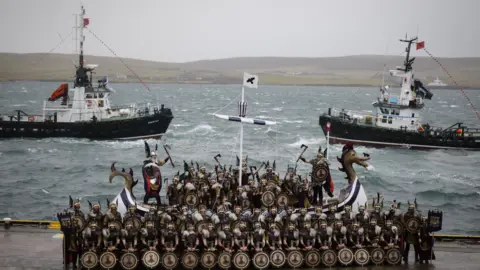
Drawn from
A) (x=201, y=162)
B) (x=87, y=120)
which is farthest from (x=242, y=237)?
(x=87, y=120)

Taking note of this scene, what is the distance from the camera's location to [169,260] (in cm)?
2027

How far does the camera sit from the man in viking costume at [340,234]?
68.5 feet

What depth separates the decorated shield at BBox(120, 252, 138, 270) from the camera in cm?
2011

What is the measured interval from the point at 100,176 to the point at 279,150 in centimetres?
2822

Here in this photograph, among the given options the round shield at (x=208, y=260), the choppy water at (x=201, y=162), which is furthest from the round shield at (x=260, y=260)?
the choppy water at (x=201, y=162)

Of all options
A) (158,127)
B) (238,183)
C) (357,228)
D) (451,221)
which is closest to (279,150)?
(158,127)

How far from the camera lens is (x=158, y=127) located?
77625 millimetres

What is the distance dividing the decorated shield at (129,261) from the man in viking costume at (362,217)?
7.44 meters

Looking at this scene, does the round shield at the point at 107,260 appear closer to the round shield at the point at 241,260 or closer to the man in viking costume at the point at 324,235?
the round shield at the point at 241,260

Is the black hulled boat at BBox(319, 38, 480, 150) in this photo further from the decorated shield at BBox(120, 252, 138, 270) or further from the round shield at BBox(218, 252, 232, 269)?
the decorated shield at BBox(120, 252, 138, 270)

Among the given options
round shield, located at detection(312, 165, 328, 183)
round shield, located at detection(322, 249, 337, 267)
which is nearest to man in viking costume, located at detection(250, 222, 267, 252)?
round shield, located at detection(322, 249, 337, 267)

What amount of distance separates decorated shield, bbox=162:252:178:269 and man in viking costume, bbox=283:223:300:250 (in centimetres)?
363

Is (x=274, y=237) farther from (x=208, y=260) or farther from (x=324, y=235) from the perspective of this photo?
(x=208, y=260)

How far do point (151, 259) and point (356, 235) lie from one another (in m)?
6.76
